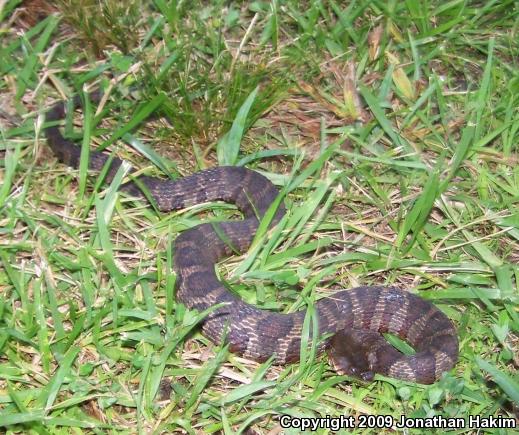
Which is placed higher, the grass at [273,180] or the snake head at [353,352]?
the grass at [273,180]

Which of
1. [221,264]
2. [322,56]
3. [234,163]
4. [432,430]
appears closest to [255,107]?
[234,163]

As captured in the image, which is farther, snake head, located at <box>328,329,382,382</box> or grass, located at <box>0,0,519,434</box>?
snake head, located at <box>328,329,382,382</box>

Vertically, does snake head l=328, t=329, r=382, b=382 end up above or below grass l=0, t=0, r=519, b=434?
below

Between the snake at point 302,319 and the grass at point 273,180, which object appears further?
the snake at point 302,319

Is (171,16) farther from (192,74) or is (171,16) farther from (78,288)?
(78,288)

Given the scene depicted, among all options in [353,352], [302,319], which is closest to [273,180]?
[302,319]

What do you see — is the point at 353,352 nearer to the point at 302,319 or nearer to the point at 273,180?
the point at 302,319
